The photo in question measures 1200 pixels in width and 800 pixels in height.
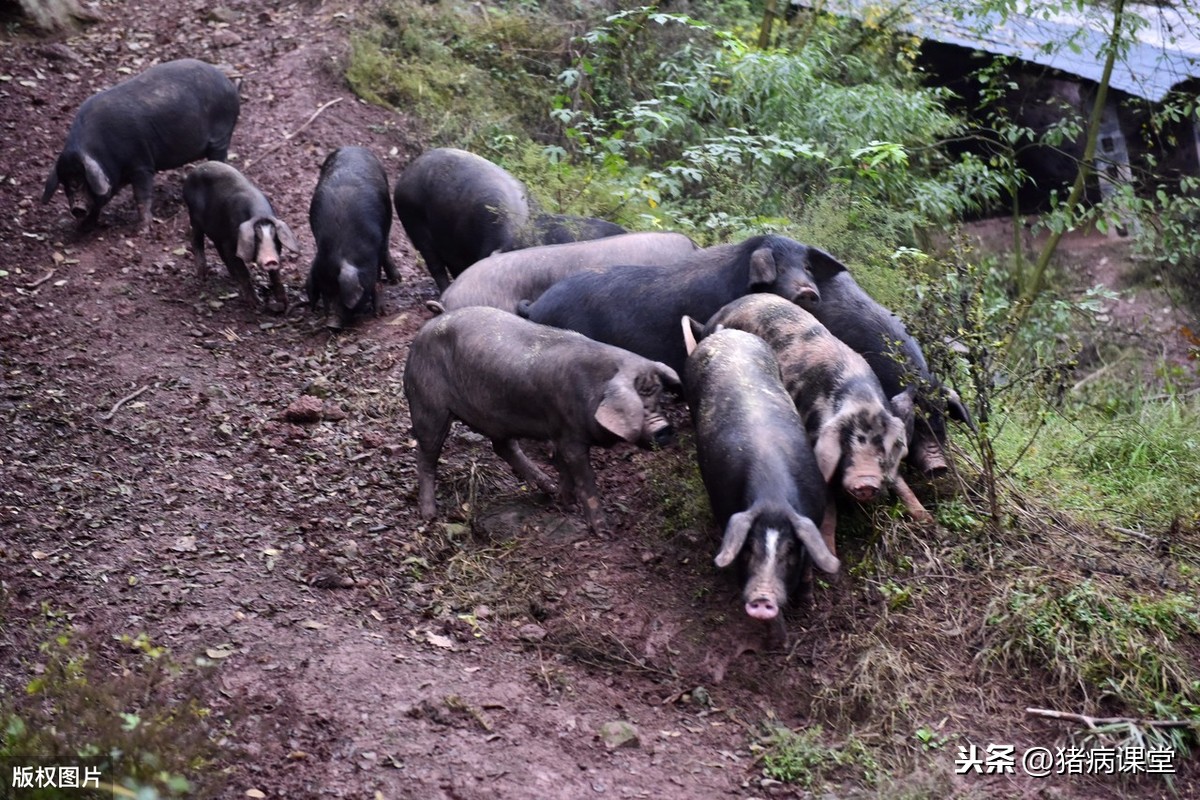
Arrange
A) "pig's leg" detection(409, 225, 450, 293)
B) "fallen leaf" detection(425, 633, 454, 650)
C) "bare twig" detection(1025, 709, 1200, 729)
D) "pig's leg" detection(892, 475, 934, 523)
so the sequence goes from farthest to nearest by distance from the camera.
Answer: "pig's leg" detection(409, 225, 450, 293) → "pig's leg" detection(892, 475, 934, 523) → "fallen leaf" detection(425, 633, 454, 650) → "bare twig" detection(1025, 709, 1200, 729)

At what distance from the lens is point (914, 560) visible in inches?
207

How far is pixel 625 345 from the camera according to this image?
21.6ft

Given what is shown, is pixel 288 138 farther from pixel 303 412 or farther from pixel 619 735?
pixel 619 735

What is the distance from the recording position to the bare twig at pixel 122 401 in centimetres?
700

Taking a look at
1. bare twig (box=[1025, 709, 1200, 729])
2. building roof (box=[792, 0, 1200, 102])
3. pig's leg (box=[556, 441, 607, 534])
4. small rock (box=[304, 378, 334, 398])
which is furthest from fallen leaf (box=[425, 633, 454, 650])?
building roof (box=[792, 0, 1200, 102])

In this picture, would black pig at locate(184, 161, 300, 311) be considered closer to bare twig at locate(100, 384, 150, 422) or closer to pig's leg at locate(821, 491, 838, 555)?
bare twig at locate(100, 384, 150, 422)

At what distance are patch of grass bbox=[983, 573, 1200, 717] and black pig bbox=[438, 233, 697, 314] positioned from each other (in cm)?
315

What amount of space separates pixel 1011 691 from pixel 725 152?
17.8 ft

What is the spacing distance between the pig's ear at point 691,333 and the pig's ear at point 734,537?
147 centimetres

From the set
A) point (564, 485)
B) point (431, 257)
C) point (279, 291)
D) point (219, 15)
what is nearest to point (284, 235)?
point (279, 291)

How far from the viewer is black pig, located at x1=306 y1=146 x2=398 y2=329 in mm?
8070

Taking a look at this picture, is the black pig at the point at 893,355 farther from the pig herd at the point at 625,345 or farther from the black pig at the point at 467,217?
the black pig at the point at 467,217

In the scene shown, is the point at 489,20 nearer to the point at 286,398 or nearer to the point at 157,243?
the point at 157,243

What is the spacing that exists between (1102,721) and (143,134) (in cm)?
816
